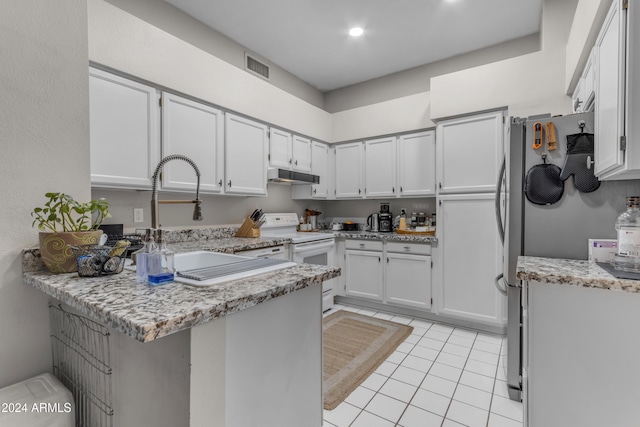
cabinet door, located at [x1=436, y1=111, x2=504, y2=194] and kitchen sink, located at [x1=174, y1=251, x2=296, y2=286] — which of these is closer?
kitchen sink, located at [x1=174, y1=251, x2=296, y2=286]

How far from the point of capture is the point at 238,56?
3447 millimetres

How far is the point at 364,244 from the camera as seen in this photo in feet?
11.9


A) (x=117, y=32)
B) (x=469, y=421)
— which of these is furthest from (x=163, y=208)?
(x=469, y=421)

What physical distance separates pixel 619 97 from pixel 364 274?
2.73m

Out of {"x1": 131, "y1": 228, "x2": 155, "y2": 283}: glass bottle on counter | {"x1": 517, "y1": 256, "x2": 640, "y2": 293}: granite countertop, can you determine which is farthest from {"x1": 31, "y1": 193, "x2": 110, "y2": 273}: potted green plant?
{"x1": 517, "y1": 256, "x2": 640, "y2": 293}: granite countertop

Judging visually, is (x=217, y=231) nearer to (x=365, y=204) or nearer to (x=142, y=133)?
(x=142, y=133)

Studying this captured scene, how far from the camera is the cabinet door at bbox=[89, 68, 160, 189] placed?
6.49 feet

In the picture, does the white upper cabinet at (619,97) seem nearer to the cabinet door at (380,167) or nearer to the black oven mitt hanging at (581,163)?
the black oven mitt hanging at (581,163)

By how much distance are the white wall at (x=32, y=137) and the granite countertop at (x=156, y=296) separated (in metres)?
0.13

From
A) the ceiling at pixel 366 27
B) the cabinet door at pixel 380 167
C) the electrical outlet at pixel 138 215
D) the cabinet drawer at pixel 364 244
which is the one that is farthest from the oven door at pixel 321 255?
the ceiling at pixel 366 27

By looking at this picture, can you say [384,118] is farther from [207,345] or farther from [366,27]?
[207,345]

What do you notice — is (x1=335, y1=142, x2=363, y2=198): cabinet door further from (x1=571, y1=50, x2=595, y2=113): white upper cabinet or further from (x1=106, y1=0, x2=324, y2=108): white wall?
(x1=571, y1=50, x2=595, y2=113): white upper cabinet

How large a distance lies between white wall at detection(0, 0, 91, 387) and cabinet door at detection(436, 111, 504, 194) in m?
2.99

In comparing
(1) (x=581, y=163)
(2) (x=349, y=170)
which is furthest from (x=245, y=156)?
(1) (x=581, y=163)
